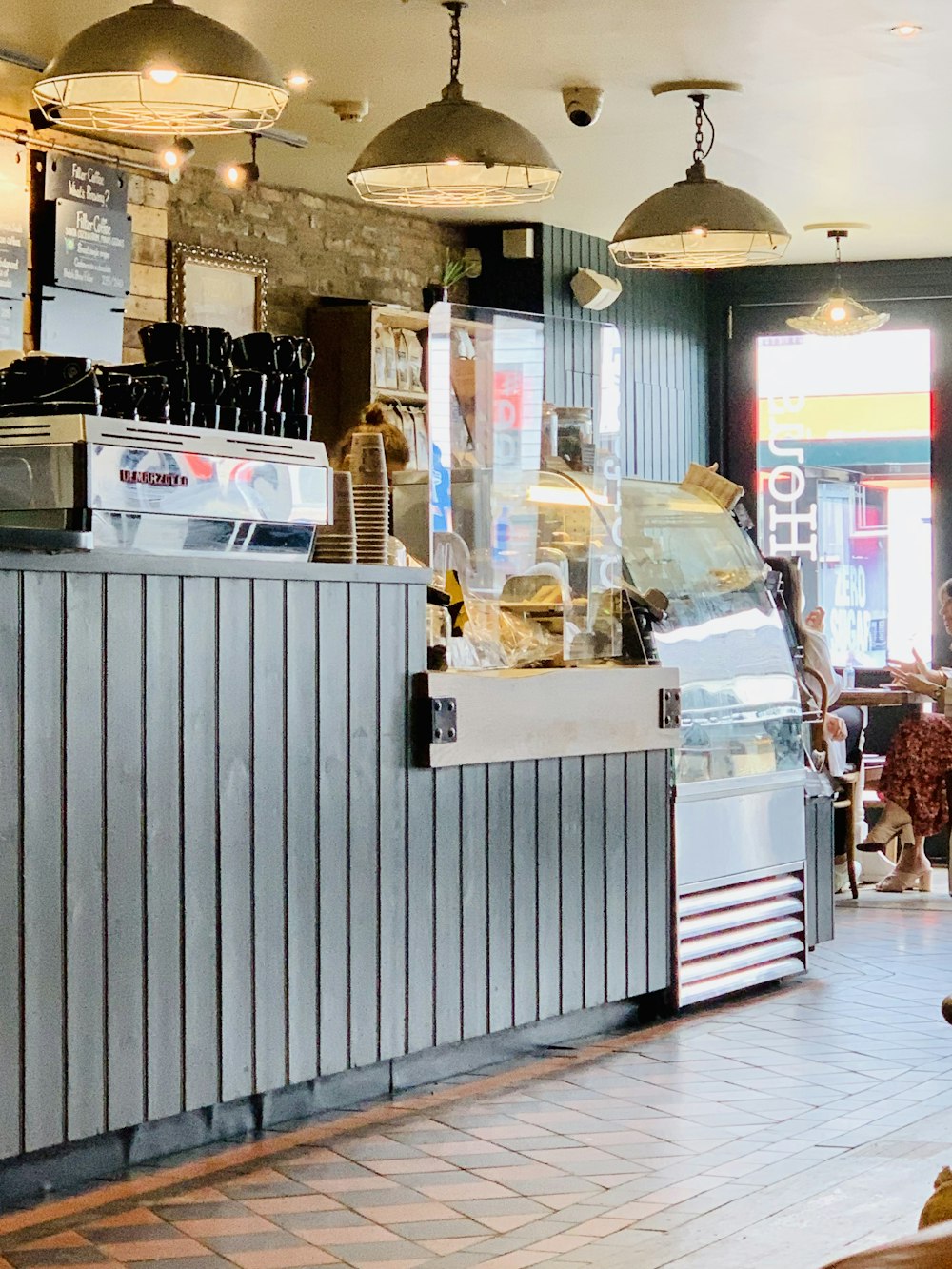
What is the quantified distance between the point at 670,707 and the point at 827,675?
284 cm

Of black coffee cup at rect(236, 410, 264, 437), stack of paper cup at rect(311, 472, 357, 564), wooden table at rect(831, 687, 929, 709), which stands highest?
black coffee cup at rect(236, 410, 264, 437)

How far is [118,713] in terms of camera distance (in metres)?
3.68

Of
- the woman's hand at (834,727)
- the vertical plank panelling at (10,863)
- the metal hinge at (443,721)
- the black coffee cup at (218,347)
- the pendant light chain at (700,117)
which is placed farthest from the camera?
the woman's hand at (834,727)

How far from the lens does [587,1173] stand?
3.79 meters

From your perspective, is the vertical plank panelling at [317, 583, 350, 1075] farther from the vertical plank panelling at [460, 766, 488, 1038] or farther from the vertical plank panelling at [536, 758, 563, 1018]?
the vertical plank panelling at [536, 758, 563, 1018]

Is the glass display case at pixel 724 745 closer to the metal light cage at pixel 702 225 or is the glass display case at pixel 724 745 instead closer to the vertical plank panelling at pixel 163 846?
the metal light cage at pixel 702 225

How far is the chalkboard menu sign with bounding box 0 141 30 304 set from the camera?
7.17 metres

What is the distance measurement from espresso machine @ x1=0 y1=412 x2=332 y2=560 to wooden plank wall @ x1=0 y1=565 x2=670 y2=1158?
9cm

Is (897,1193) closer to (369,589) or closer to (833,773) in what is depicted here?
(369,589)

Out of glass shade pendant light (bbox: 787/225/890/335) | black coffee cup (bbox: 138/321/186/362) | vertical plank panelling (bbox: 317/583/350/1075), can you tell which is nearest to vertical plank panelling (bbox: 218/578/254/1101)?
vertical plank panelling (bbox: 317/583/350/1075)

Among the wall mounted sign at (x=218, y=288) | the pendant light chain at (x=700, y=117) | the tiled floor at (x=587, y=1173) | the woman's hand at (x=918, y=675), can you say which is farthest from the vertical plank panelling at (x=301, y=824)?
the woman's hand at (x=918, y=675)

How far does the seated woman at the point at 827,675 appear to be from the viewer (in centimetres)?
715

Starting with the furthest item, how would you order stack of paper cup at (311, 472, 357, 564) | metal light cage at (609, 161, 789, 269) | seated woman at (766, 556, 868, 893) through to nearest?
seated woman at (766, 556, 868, 893)
metal light cage at (609, 161, 789, 269)
stack of paper cup at (311, 472, 357, 564)

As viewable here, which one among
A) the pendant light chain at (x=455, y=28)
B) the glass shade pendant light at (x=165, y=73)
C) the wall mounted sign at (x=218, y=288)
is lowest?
the glass shade pendant light at (x=165, y=73)
